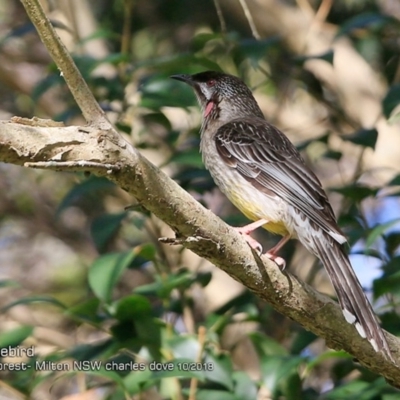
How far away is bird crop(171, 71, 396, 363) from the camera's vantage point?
3.94 metres

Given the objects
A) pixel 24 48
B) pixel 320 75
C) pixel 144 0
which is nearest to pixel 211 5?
pixel 144 0

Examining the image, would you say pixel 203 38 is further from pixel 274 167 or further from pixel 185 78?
pixel 274 167

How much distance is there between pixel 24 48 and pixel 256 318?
4054mm

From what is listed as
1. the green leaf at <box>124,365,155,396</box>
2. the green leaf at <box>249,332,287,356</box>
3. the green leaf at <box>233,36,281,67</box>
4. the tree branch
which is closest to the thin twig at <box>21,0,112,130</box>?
the tree branch

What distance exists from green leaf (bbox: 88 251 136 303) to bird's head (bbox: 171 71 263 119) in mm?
1551

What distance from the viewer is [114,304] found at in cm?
439

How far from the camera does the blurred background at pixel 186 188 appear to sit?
442 centimetres

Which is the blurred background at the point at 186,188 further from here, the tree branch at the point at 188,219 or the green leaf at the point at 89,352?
the tree branch at the point at 188,219

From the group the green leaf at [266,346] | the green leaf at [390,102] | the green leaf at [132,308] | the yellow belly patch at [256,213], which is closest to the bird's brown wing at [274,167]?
the yellow belly patch at [256,213]

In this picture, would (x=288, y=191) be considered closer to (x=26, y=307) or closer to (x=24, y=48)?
(x=26, y=307)

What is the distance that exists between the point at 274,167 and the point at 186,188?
749mm

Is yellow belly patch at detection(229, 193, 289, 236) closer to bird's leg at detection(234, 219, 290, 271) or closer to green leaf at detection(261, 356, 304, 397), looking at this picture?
bird's leg at detection(234, 219, 290, 271)

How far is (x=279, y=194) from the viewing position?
4625 millimetres

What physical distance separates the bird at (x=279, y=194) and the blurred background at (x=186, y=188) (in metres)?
0.22
